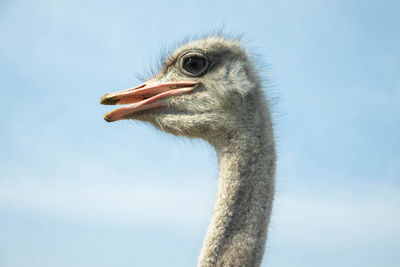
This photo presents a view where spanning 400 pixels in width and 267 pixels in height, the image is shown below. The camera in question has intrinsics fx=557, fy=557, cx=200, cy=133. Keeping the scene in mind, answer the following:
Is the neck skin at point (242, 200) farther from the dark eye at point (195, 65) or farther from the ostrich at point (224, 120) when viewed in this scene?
the dark eye at point (195, 65)

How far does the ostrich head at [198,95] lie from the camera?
398 centimetres

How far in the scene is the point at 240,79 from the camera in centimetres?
411

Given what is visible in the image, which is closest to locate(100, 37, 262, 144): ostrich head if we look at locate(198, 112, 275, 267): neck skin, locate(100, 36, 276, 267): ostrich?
locate(100, 36, 276, 267): ostrich

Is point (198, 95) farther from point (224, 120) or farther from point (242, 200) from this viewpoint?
point (242, 200)

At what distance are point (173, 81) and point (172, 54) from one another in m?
0.27

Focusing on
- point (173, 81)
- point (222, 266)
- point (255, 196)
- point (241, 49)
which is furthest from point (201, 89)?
point (222, 266)

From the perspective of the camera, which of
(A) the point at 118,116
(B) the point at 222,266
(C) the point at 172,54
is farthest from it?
(C) the point at 172,54

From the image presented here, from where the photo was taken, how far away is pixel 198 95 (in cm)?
407

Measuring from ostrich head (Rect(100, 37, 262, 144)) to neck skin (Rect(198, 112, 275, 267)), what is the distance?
154 mm

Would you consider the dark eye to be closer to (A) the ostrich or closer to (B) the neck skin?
(A) the ostrich

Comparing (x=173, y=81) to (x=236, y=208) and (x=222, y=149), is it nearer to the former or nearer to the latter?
(x=222, y=149)

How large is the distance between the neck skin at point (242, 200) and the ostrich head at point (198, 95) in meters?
0.15

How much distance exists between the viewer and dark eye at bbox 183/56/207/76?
4.16 metres

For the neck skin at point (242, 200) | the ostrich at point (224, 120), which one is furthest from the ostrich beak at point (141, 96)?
the neck skin at point (242, 200)
